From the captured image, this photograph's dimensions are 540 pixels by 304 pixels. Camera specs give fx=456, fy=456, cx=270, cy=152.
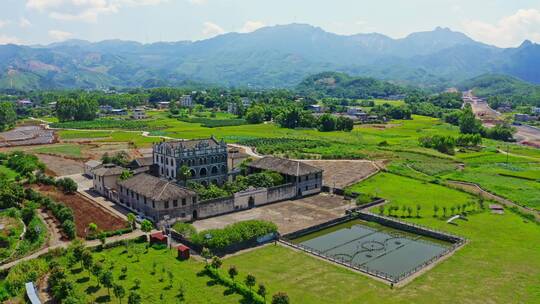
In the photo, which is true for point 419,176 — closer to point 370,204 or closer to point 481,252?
point 370,204

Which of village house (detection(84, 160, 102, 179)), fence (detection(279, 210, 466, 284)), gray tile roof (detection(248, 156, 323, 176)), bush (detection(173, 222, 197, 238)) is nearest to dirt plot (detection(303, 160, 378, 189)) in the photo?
gray tile roof (detection(248, 156, 323, 176))

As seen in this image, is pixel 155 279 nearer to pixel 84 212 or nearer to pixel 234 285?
pixel 234 285

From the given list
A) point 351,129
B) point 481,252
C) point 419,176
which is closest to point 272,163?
point 419,176

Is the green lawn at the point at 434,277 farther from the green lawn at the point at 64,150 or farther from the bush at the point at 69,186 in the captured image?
the green lawn at the point at 64,150

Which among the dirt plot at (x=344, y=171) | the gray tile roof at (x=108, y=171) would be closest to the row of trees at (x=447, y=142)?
the dirt plot at (x=344, y=171)

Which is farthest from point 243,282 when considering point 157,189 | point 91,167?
point 91,167
